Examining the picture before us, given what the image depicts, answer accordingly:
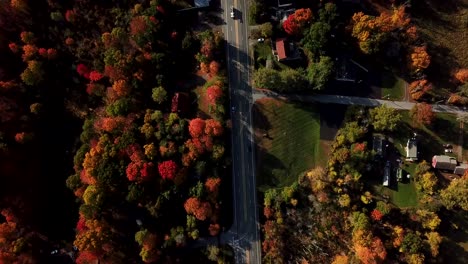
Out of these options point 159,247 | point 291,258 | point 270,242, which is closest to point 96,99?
point 159,247

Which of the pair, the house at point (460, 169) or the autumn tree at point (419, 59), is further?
the house at point (460, 169)

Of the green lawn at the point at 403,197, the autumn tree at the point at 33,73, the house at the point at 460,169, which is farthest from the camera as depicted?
the green lawn at the point at 403,197

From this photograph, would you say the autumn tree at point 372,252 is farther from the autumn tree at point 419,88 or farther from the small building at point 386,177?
the autumn tree at point 419,88

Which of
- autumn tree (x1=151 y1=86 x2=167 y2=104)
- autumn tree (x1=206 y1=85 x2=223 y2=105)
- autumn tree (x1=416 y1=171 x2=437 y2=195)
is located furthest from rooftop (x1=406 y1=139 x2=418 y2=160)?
autumn tree (x1=151 y1=86 x2=167 y2=104)

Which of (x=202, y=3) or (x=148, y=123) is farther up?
(x=202, y=3)

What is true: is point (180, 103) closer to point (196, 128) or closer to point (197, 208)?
point (196, 128)

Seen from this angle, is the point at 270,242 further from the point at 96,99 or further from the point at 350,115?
the point at 96,99

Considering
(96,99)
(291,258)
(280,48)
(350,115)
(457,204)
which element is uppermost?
(280,48)

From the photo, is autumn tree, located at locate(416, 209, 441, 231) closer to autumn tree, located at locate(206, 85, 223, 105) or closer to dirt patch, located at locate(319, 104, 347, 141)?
dirt patch, located at locate(319, 104, 347, 141)

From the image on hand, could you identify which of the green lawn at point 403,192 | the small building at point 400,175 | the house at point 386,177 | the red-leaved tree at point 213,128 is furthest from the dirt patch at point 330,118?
the red-leaved tree at point 213,128
